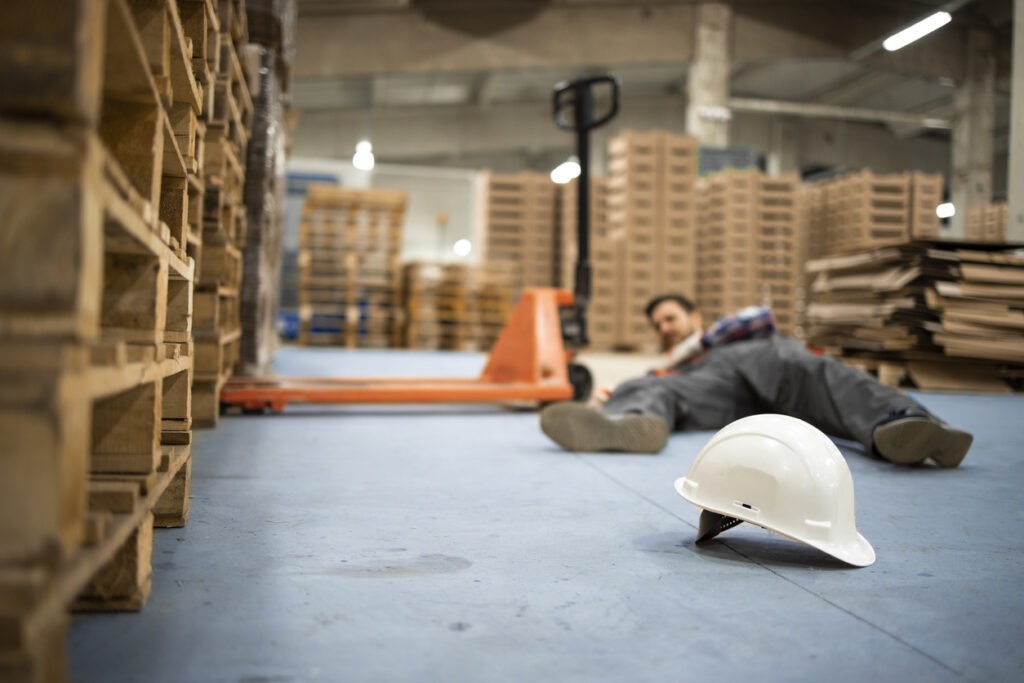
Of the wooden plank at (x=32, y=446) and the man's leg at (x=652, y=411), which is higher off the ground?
the wooden plank at (x=32, y=446)

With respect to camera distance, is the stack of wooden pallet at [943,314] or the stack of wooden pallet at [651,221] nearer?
the stack of wooden pallet at [943,314]

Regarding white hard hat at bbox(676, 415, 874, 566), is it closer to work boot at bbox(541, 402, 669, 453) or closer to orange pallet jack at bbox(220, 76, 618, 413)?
work boot at bbox(541, 402, 669, 453)

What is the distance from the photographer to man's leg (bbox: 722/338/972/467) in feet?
11.9

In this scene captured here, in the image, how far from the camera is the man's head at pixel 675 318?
5422 millimetres

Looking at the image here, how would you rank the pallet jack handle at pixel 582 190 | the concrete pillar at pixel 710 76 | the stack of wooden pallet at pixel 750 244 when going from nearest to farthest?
1. the pallet jack handle at pixel 582 190
2. the stack of wooden pallet at pixel 750 244
3. the concrete pillar at pixel 710 76

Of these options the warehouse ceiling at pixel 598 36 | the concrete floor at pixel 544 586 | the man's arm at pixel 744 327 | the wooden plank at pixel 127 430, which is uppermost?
the warehouse ceiling at pixel 598 36

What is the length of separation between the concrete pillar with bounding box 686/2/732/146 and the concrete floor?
13858 millimetres

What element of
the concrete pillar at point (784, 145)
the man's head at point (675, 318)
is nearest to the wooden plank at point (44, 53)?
the man's head at point (675, 318)

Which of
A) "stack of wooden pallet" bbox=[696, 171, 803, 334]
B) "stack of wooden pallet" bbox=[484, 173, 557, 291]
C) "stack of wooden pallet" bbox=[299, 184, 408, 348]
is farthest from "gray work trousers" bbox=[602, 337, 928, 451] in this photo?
"stack of wooden pallet" bbox=[484, 173, 557, 291]

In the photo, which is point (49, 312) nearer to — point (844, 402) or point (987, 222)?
point (844, 402)

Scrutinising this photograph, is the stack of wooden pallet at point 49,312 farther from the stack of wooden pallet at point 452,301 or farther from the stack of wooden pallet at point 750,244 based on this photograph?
the stack of wooden pallet at point 452,301

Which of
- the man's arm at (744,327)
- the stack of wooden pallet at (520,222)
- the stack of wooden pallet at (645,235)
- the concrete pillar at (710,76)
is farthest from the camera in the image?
the stack of wooden pallet at (520,222)

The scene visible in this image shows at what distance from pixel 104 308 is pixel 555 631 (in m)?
1.15

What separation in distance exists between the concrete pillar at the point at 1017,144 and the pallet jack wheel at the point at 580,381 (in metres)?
3.07
